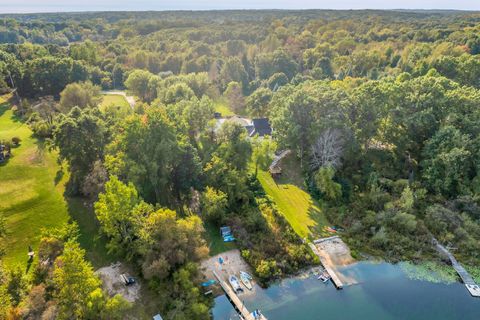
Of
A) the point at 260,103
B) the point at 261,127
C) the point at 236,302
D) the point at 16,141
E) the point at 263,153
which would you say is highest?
the point at 263,153

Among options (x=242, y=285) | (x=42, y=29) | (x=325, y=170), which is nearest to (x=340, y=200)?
(x=325, y=170)

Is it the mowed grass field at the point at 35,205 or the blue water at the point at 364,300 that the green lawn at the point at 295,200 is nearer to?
the blue water at the point at 364,300

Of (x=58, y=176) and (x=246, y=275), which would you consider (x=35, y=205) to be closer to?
(x=58, y=176)

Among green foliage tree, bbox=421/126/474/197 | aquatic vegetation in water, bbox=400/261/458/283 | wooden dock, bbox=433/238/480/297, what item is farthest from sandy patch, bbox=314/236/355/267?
green foliage tree, bbox=421/126/474/197

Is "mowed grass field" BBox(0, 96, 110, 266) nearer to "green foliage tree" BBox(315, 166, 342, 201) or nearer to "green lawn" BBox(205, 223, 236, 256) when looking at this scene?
"green lawn" BBox(205, 223, 236, 256)

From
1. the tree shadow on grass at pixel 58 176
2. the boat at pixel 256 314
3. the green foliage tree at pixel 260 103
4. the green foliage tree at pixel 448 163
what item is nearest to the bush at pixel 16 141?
the tree shadow on grass at pixel 58 176

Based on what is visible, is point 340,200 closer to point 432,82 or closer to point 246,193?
point 246,193

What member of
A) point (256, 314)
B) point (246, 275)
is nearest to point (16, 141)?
point (246, 275)
